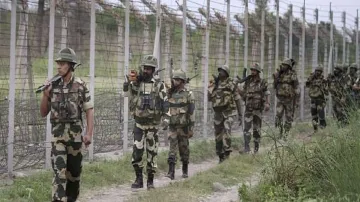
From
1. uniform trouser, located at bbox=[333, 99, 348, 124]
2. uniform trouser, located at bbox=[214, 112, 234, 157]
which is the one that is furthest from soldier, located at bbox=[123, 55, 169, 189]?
uniform trouser, located at bbox=[214, 112, 234, 157]

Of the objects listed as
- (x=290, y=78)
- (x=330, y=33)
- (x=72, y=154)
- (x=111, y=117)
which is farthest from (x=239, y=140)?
(x=330, y=33)

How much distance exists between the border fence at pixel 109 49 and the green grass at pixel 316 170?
11.3ft

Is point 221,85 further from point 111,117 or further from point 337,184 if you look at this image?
point 337,184

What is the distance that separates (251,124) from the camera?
1120 centimetres

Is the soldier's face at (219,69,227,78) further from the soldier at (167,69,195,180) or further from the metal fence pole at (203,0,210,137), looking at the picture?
the metal fence pole at (203,0,210,137)

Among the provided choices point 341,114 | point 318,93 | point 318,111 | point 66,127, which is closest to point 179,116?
point 66,127

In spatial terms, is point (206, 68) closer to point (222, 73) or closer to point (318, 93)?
point (222, 73)

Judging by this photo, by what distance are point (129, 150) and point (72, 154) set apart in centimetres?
401

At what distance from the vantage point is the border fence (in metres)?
8.01

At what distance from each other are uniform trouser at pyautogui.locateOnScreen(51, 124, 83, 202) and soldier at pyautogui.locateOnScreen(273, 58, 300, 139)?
7.02 metres

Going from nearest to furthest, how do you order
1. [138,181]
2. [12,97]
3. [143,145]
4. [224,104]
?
1. [12,97]
2. [143,145]
3. [138,181]
4. [224,104]

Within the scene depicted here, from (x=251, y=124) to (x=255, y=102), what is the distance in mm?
Result: 489

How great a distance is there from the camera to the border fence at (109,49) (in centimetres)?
801

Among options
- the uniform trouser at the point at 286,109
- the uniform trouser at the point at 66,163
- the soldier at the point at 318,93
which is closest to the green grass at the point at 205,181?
the uniform trouser at the point at 66,163
